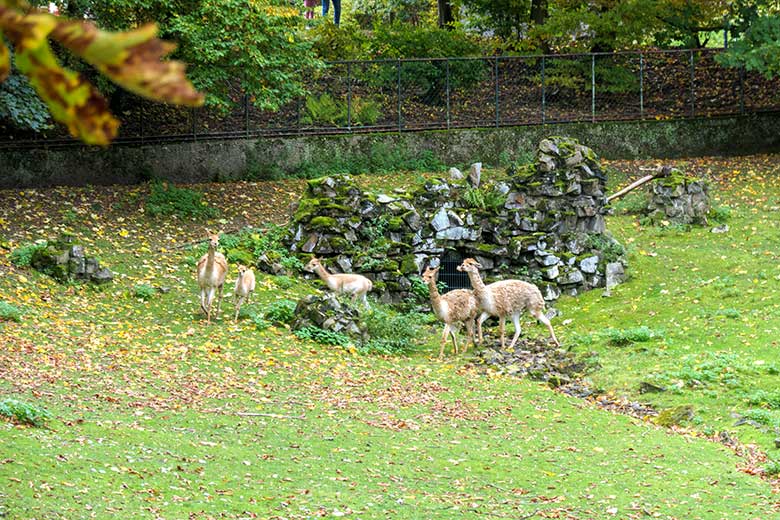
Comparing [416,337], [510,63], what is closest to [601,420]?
[416,337]

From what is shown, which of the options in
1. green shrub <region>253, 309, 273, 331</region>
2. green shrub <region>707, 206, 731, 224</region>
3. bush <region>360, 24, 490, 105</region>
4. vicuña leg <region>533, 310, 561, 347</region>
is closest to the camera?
green shrub <region>253, 309, 273, 331</region>

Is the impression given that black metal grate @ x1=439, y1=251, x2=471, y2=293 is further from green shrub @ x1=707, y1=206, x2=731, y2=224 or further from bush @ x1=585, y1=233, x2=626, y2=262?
green shrub @ x1=707, y1=206, x2=731, y2=224

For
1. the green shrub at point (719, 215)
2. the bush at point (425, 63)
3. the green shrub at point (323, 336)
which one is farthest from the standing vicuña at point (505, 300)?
the bush at point (425, 63)

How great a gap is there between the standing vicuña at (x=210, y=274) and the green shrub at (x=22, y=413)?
22.0 ft

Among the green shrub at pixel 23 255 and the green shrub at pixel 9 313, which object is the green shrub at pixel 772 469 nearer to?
the green shrub at pixel 9 313

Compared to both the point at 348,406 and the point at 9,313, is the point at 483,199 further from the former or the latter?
the point at 9,313

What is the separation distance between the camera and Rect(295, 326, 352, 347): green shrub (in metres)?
17.1

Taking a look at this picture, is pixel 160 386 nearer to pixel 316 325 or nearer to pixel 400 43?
pixel 316 325

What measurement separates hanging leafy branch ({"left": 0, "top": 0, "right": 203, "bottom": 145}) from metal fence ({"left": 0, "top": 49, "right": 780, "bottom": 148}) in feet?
89.9

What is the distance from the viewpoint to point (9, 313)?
14.9m

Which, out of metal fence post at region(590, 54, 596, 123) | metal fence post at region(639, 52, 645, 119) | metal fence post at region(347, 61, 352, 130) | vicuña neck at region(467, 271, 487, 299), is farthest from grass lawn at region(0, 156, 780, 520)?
metal fence post at region(639, 52, 645, 119)

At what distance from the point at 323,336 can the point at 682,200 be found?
11.3 metres

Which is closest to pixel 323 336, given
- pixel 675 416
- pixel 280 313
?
pixel 280 313

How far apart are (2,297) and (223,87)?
994 cm
